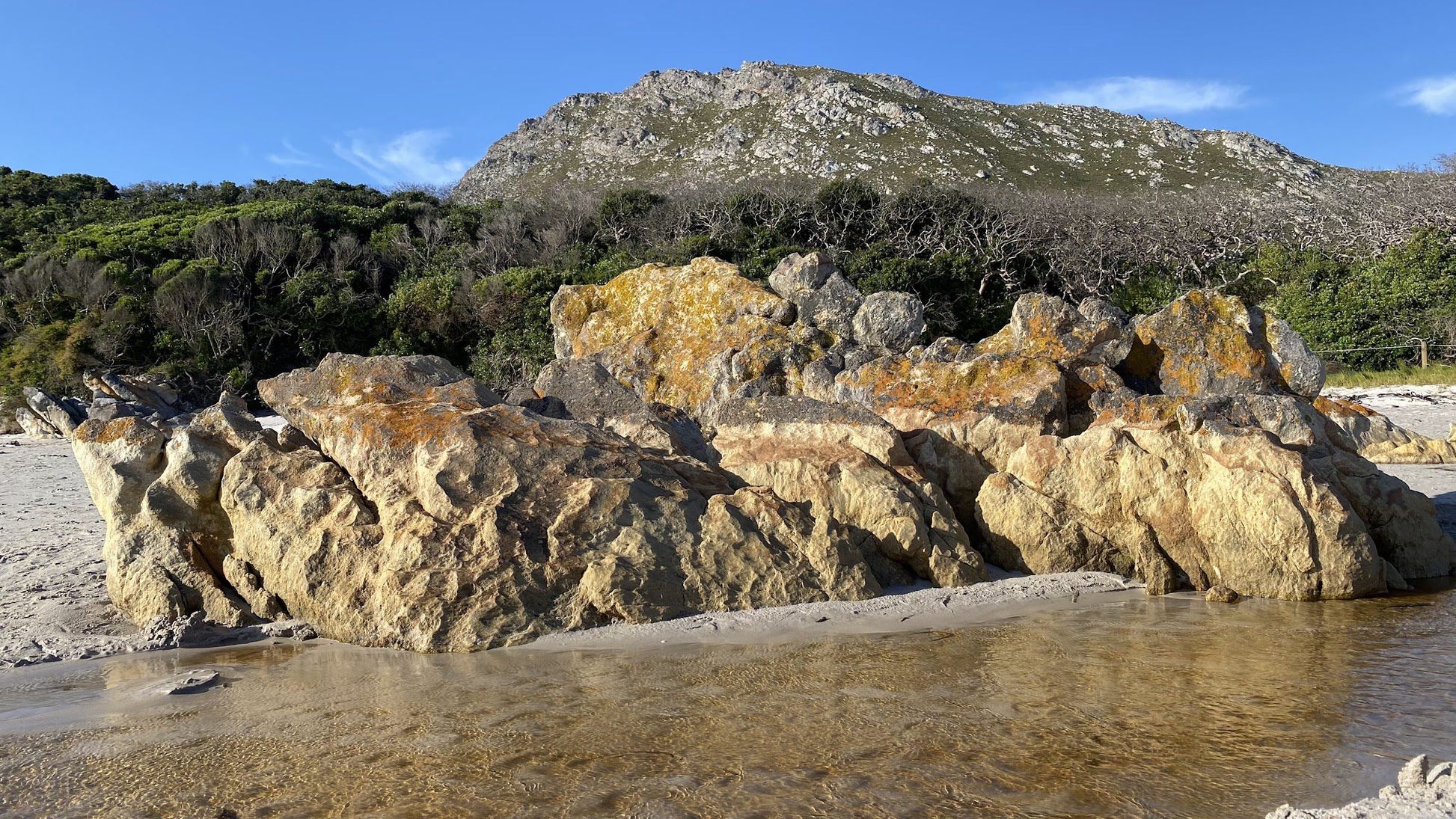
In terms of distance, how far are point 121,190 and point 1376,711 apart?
42.0m

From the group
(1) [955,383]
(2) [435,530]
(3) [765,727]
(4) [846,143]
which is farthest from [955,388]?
(4) [846,143]

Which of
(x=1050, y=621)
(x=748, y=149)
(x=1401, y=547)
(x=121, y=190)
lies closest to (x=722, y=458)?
(x=1050, y=621)

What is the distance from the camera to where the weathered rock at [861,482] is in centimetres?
755

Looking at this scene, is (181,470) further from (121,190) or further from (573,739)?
(121,190)

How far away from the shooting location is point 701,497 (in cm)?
745

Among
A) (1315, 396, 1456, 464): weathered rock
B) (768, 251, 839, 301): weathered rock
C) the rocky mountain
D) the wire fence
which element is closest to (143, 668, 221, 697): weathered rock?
(768, 251, 839, 301): weathered rock

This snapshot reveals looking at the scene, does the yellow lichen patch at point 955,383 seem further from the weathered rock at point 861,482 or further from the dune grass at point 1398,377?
the dune grass at point 1398,377

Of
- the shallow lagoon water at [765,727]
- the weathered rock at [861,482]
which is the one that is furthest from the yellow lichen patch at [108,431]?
the weathered rock at [861,482]

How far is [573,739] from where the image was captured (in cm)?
431

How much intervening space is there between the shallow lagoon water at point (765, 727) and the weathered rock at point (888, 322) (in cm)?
617

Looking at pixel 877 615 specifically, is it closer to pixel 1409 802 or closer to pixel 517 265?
pixel 1409 802

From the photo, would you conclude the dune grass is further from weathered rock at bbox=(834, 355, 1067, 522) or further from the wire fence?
weathered rock at bbox=(834, 355, 1067, 522)

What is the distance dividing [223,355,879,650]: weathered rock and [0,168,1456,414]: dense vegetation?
547 inches

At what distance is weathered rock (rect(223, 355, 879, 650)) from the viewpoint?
635 centimetres
